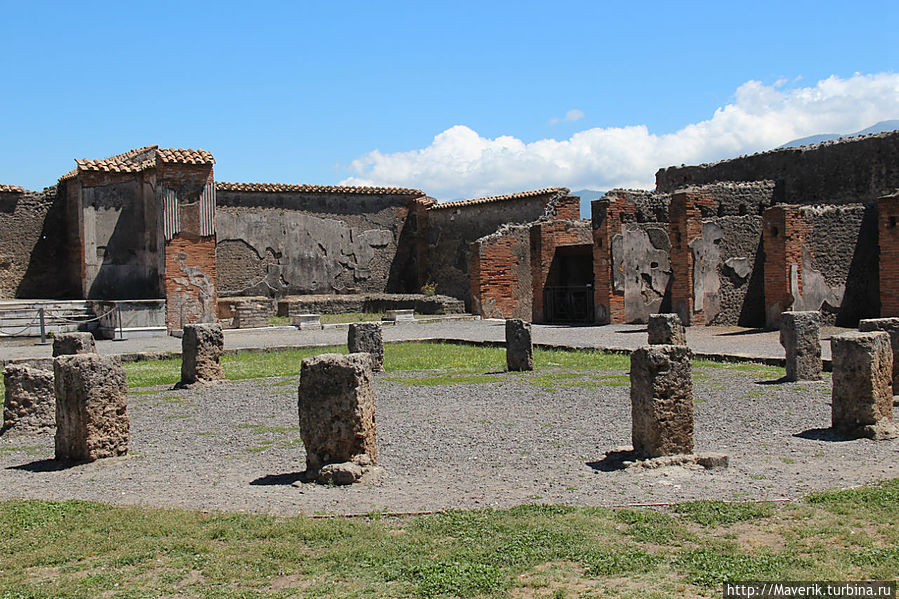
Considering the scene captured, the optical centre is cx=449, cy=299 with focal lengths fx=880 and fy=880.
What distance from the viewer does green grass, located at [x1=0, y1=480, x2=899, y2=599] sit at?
3588mm

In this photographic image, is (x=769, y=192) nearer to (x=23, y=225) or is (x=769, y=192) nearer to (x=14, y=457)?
(x=14, y=457)

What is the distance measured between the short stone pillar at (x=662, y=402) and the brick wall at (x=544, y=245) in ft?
47.9

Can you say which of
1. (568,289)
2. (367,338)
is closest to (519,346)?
(367,338)

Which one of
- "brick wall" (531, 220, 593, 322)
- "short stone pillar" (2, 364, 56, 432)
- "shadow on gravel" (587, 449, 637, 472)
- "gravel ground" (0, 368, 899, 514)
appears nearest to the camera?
"gravel ground" (0, 368, 899, 514)

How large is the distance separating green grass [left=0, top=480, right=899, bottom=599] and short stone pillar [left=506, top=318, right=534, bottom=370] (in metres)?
6.65

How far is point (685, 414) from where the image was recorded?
5.82 m

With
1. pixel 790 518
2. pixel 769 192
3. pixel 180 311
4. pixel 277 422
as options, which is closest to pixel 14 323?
pixel 180 311

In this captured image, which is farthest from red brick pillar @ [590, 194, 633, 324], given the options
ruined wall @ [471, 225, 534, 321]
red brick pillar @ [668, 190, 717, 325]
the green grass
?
the green grass

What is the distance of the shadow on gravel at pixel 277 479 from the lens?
5.55 meters

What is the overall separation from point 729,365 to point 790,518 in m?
7.12

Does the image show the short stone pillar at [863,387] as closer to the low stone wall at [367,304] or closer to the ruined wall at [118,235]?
the low stone wall at [367,304]

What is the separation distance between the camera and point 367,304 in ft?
81.3

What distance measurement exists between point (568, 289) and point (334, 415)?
51.7 feet

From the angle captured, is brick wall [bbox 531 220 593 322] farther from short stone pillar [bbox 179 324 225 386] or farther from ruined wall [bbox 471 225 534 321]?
short stone pillar [bbox 179 324 225 386]
